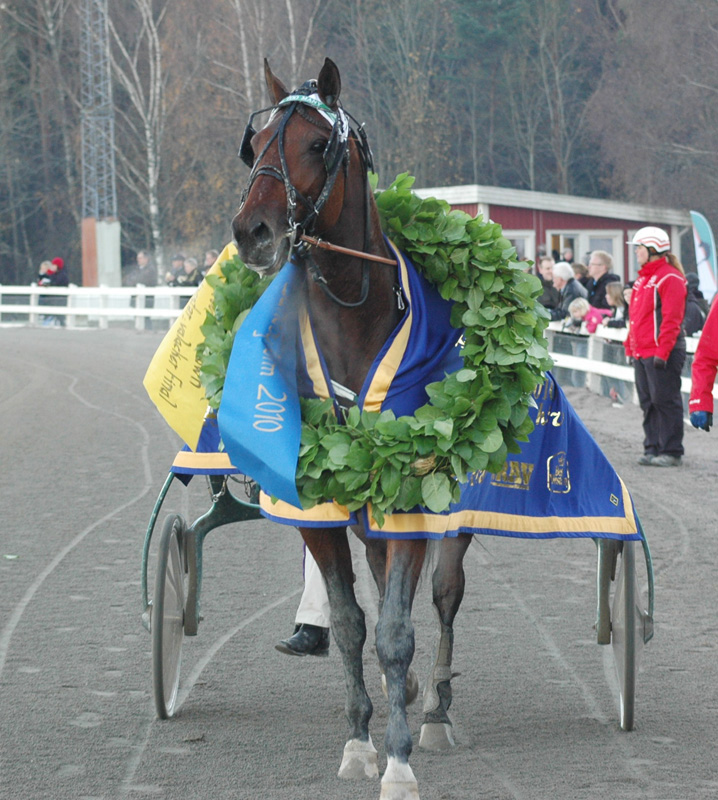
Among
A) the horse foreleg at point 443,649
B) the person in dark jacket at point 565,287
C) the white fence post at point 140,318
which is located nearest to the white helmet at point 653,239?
the person in dark jacket at point 565,287

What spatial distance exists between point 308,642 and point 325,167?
5.96 feet

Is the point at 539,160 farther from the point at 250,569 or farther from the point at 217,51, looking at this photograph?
the point at 250,569

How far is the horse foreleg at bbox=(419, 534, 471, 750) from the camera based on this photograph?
3.92 meters

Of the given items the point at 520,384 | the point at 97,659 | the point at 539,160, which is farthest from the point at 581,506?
the point at 539,160

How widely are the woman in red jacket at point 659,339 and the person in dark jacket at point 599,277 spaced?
2.76 metres

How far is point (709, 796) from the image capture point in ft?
11.2

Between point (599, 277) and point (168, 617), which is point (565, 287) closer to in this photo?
point (599, 277)

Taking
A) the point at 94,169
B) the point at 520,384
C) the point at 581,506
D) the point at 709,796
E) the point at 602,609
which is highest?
the point at 94,169

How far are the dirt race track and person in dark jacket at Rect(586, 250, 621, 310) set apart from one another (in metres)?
4.63

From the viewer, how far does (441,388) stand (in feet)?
12.2

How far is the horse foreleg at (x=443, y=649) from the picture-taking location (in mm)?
3918

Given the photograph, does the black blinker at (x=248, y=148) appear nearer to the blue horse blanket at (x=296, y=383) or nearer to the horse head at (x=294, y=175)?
the horse head at (x=294, y=175)

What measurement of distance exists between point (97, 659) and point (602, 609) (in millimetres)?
1886

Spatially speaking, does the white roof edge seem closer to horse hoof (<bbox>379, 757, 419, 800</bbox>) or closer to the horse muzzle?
the horse muzzle
